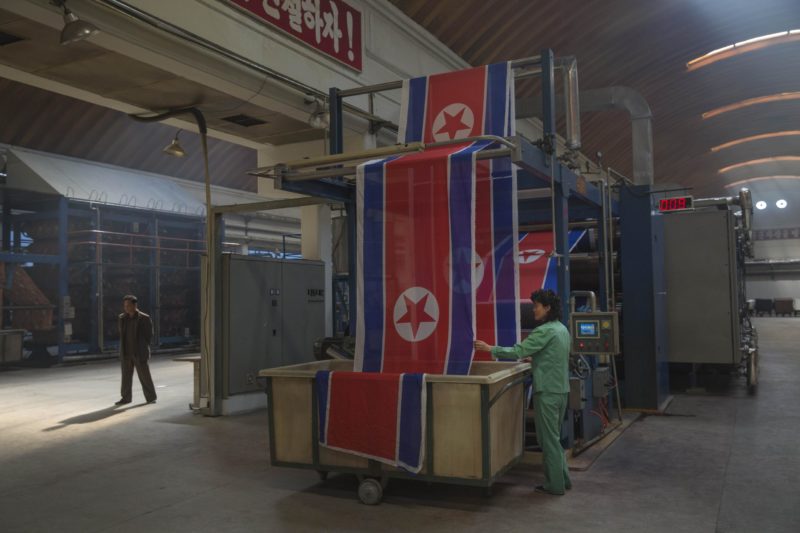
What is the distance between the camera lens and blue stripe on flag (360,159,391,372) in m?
5.05

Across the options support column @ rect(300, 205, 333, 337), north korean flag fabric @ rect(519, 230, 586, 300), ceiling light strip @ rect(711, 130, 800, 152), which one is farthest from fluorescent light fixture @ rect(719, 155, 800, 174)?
north korean flag fabric @ rect(519, 230, 586, 300)

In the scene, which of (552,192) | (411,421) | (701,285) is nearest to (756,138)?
(701,285)

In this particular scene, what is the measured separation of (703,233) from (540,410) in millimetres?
5748

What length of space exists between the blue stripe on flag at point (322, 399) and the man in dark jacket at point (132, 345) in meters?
5.50

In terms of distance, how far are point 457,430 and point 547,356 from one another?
96 centimetres

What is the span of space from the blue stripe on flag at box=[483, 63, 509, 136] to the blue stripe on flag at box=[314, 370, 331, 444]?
248 cm

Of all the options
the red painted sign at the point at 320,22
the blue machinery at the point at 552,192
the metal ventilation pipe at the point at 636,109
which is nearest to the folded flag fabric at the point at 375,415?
the blue machinery at the point at 552,192

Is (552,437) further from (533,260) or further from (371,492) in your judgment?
(533,260)

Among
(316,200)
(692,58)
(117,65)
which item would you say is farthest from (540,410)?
(692,58)

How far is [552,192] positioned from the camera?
5.76m

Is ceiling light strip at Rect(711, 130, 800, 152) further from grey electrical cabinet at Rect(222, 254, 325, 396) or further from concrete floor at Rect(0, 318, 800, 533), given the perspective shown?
grey electrical cabinet at Rect(222, 254, 325, 396)

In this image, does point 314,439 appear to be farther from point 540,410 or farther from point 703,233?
point 703,233

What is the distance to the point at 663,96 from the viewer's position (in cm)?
1565

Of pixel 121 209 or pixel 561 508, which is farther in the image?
pixel 121 209
